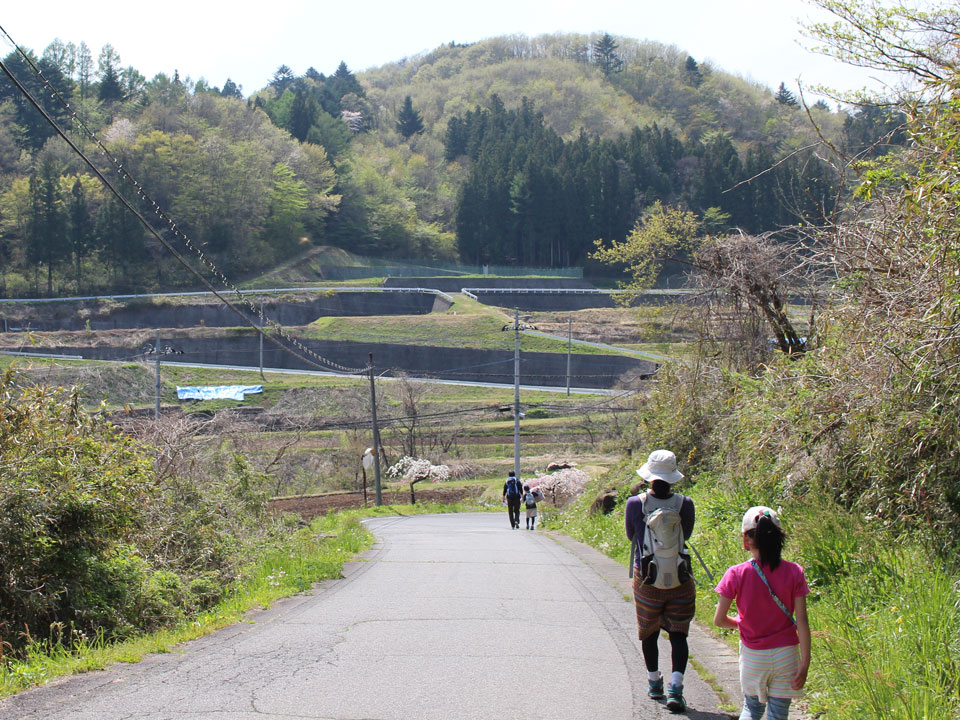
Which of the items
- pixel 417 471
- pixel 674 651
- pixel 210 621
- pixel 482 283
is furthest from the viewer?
pixel 482 283

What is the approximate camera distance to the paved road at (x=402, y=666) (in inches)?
214

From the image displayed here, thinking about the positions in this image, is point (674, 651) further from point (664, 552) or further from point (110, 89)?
point (110, 89)

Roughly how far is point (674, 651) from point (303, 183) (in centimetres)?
9752

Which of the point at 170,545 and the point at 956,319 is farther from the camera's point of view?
the point at 170,545

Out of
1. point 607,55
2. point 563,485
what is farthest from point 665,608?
point 607,55

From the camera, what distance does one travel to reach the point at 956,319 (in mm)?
6680

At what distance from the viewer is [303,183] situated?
→ 98375 mm

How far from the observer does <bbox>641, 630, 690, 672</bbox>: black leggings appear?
579cm

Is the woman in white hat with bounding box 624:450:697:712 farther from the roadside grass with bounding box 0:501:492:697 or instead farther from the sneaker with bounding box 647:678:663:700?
the roadside grass with bounding box 0:501:492:697

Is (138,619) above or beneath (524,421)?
above

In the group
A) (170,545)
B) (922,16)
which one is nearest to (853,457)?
(922,16)

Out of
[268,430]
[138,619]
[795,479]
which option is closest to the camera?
[138,619]

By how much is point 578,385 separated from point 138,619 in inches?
2047

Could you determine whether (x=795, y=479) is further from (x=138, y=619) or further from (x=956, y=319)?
(x=138, y=619)
